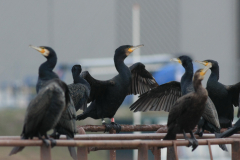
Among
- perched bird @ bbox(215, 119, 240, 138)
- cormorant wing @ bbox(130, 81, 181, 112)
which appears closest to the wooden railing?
perched bird @ bbox(215, 119, 240, 138)

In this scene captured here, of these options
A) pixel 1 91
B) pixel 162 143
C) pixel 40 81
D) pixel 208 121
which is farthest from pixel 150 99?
pixel 1 91

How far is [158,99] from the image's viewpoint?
24.0 feet

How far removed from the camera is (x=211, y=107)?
548cm

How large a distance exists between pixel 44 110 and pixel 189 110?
5.11 ft

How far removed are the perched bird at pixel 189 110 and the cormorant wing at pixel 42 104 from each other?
1263 millimetres

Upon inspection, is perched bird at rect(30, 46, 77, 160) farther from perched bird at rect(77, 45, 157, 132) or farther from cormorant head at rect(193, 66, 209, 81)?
perched bird at rect(77, 45, 157, 132)

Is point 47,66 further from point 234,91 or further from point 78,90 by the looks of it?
point 234,91

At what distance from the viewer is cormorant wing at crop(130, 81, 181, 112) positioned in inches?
281

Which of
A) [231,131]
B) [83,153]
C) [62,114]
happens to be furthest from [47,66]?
[231,131]

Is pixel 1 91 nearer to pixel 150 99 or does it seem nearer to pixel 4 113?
pixel 4 113

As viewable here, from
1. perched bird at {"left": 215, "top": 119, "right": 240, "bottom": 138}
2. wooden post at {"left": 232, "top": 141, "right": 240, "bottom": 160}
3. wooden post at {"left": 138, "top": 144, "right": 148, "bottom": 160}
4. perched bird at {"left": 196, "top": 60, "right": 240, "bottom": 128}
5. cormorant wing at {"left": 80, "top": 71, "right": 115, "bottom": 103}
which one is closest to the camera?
wooden post at {"left": 138, "top": 144, "right": 148, "bottom": 160}

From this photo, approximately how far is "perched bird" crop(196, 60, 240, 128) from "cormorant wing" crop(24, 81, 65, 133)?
3.23 meters

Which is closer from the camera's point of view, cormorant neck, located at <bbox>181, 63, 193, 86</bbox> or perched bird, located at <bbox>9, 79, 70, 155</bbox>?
perched bird, located at <bbox>9, 79, 70, 155</bbox>

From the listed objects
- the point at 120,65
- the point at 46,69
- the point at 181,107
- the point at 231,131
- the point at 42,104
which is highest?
the point at 46,69
